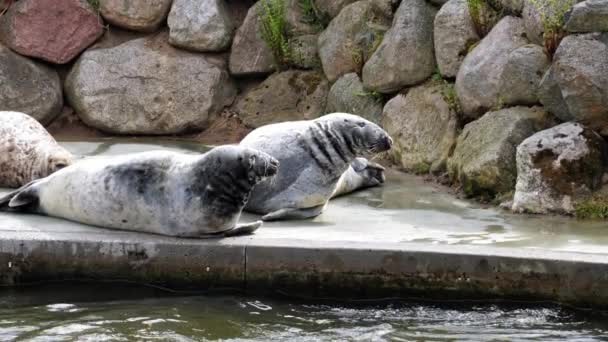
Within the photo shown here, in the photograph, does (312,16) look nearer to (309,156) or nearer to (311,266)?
(309,156)

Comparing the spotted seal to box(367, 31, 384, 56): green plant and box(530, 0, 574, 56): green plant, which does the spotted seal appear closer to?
box(367, 31, 384, 56): green plant

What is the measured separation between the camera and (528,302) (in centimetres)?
571

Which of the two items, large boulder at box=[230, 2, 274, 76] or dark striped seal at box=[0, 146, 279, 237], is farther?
large boulder at box=[230, 2, 274, 76]

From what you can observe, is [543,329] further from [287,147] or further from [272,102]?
[272,102]

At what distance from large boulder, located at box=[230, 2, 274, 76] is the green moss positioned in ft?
14.6

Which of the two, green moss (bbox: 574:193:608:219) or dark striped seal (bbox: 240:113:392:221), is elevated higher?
dark striped seal (bbox: 240:113:392:221)

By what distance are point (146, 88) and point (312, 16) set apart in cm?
172

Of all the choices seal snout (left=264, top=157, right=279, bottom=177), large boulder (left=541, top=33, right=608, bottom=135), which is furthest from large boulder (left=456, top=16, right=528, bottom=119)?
seal snout (left=264, top=157, right=279, bottom=177)

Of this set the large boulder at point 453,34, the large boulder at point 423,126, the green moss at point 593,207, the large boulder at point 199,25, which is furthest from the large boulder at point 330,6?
the green moss at point 593,207

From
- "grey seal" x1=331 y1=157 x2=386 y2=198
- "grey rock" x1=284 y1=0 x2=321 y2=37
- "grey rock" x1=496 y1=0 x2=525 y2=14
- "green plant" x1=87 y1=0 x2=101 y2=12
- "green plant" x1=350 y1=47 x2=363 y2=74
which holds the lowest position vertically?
"grey seal" x1=331 y1=157 x2=386 y2=198

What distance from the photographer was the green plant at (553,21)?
7.62 meters

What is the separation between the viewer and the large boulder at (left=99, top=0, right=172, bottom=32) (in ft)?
36.3

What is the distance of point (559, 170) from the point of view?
7.37 meters

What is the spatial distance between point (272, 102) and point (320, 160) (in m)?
3.47
